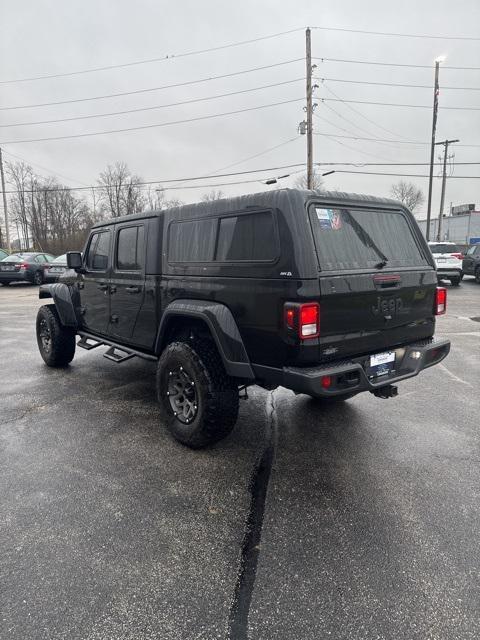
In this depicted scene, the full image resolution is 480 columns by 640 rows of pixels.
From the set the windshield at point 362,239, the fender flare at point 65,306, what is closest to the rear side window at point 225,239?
the windshield at point 362,239

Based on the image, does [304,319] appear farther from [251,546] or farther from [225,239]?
[251,546]

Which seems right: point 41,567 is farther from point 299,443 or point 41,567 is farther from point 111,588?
point 299,443

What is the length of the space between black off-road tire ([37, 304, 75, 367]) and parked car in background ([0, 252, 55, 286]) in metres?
14.1

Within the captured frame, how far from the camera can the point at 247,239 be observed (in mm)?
3219

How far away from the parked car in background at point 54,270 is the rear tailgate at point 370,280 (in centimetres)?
1680

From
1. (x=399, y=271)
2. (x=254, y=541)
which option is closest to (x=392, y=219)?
(x=399, y=271)

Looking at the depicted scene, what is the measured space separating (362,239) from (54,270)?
1763cm

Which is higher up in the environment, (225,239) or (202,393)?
Answer: (225,239)

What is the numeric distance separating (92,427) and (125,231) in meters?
2.09

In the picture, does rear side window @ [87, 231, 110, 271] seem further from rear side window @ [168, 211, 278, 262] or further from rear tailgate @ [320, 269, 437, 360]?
rear tailgate @ [320, 269, 437, 360]

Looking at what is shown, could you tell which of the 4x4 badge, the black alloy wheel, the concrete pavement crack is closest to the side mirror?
the black alloy wheel

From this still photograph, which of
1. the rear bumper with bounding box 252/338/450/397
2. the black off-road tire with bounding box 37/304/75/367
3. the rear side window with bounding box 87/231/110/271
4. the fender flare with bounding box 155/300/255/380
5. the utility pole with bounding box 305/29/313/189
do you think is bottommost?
the black off-road tire with bounding box 37/304/75/367

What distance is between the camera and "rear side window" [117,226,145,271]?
14.4ft

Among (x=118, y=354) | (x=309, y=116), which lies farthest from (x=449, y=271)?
(x=118, y=354)
